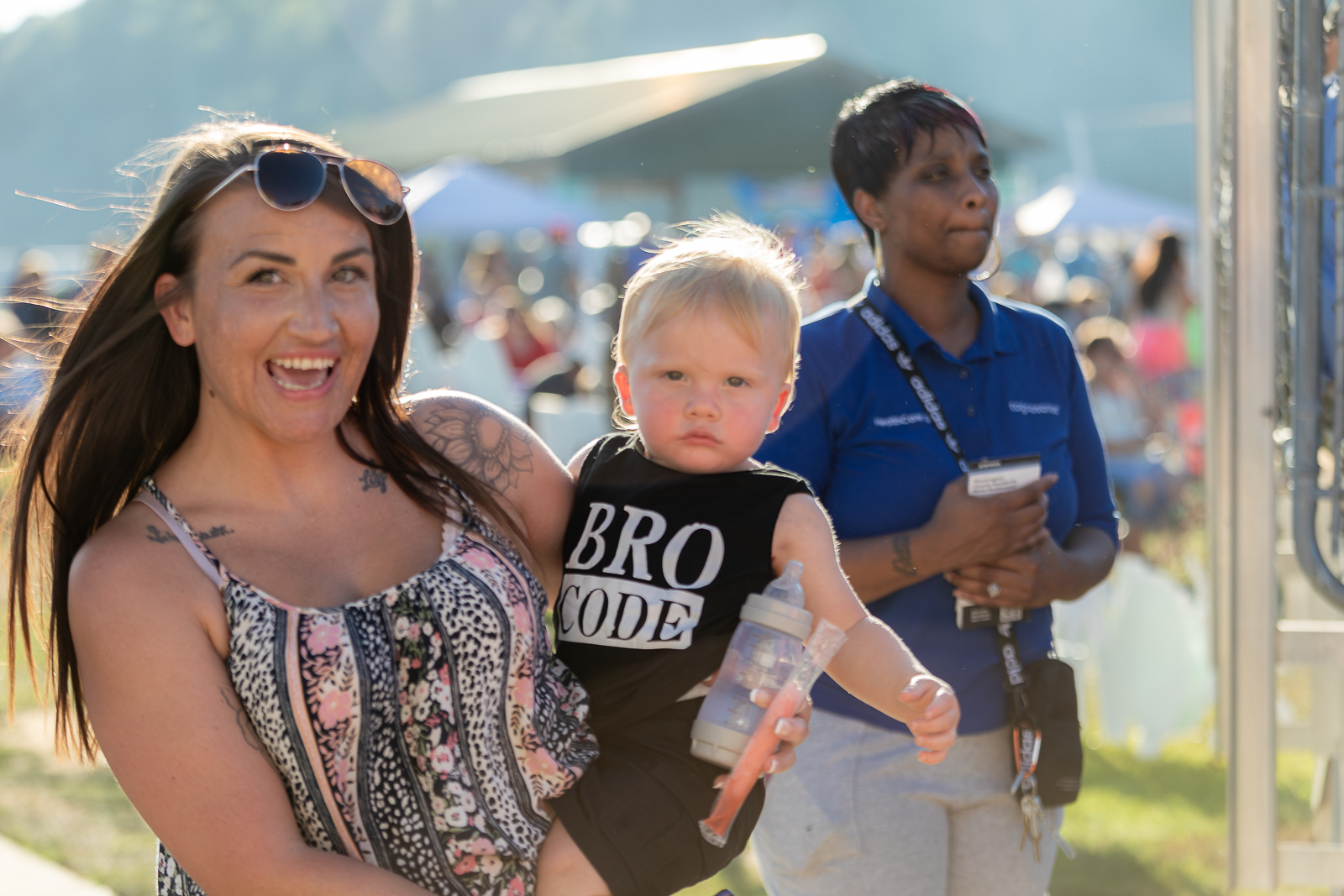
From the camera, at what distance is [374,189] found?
189cm

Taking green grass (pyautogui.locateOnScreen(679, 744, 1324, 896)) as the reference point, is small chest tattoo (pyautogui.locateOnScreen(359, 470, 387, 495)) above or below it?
above

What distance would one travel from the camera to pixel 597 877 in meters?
1.78

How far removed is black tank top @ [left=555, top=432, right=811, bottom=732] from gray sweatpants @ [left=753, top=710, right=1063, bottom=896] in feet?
2.13

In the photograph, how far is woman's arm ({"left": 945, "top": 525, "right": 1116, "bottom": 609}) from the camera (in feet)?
7.58

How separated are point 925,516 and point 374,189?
46.3 inches

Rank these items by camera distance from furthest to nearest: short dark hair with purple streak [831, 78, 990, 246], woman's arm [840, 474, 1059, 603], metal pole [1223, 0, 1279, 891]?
metal pole [1223, 0, 1279, 891], short dark hair with purple streak [831, 78, 990, 246], woman's arm [840, 474, 1059, 603]

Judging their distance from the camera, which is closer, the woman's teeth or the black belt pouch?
the woman's teeth

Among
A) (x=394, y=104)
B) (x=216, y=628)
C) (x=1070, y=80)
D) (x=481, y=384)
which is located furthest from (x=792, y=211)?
(x=394, y=104)

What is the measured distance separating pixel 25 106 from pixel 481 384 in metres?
62.0

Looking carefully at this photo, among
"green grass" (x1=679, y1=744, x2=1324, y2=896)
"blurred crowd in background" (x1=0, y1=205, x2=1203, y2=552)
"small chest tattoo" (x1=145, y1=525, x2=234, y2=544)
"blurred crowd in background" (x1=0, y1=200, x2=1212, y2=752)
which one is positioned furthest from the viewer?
"blurred crowd in background" (x1=0, y1=205, x2=1203, y2=552)

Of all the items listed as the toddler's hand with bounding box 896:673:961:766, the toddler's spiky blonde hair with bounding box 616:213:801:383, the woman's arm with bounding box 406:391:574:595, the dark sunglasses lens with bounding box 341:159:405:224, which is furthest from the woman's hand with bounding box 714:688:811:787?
the dark sunglasses lens with bounding box 341:159:405:224

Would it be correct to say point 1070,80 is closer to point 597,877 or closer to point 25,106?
point 597,877

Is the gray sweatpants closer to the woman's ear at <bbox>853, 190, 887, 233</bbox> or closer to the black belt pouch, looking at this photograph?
the black belt pouch

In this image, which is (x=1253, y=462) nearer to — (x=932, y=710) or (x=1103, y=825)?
(x=932, y=710)
